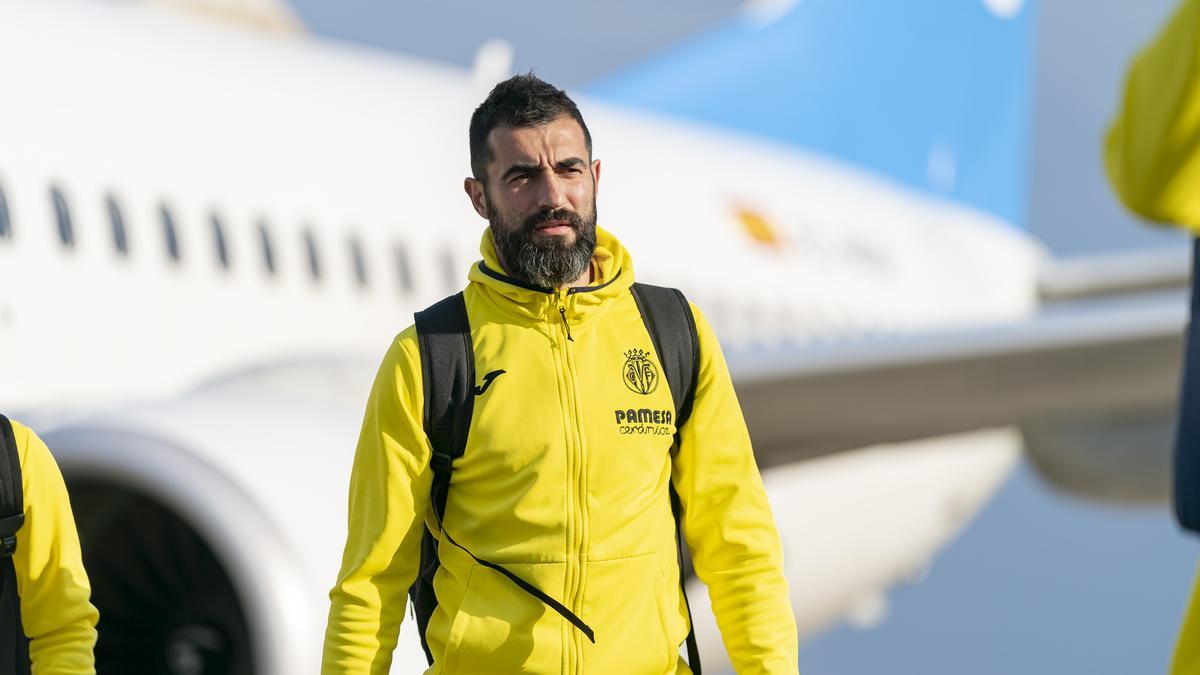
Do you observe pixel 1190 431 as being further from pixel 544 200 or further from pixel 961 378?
pixel 961 378

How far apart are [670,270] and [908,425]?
5.42 ft

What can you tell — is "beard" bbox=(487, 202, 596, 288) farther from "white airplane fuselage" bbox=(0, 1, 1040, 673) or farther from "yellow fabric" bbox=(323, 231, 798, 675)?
"white airplane fuselage" bbox=(0, 1, 1040, 673)

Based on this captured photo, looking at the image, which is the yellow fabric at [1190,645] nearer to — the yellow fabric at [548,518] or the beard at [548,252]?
the yellow fabric at [548,518]

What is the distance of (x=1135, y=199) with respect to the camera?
1.24m

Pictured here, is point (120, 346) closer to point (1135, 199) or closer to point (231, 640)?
point (231, 640)

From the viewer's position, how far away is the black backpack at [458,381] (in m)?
1.57

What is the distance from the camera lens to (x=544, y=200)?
5.13 feet

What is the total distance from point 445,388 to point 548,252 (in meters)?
0.16

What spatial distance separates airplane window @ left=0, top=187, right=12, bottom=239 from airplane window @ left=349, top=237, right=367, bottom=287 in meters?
1.27

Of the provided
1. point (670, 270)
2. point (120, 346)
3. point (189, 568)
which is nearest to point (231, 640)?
point (189, 568)

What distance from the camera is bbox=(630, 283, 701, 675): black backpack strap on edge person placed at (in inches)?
64.7

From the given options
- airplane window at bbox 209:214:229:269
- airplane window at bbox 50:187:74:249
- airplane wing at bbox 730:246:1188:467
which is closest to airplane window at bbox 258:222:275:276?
airplane window at bbox 209:214:229:269

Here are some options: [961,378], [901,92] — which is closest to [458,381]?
[961,378]

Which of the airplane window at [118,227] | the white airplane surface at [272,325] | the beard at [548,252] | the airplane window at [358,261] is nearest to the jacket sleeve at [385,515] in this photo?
the beard at [548,252]
